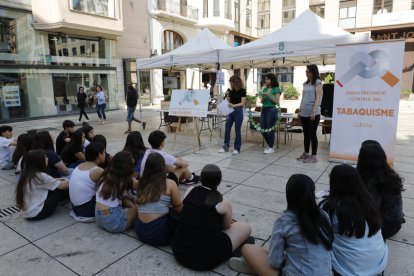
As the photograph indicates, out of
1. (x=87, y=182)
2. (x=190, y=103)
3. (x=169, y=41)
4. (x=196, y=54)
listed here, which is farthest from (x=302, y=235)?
(x=169, y=41)

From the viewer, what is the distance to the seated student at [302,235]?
197cm

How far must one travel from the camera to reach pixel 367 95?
5.13 m

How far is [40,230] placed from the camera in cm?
338

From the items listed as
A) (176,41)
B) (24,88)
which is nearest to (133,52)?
(176,41)

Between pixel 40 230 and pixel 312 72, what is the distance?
16.0 ft

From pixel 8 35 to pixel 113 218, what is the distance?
13.2m

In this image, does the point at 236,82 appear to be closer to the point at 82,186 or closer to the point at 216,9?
the point at 82,186

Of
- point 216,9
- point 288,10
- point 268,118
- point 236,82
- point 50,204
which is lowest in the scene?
point 50,204

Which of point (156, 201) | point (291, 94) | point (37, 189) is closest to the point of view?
point (156, 201)

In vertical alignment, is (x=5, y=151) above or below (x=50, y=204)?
above

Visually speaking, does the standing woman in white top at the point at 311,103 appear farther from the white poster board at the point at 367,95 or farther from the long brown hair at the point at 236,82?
the long brown hair at the point at 236,82

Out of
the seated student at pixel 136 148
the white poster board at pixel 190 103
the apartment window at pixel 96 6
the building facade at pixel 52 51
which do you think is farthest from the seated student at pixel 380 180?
the apartment window at pixel 96 6

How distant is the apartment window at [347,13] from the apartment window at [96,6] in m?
20.0

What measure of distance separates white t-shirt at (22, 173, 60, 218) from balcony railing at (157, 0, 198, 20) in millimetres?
19087
